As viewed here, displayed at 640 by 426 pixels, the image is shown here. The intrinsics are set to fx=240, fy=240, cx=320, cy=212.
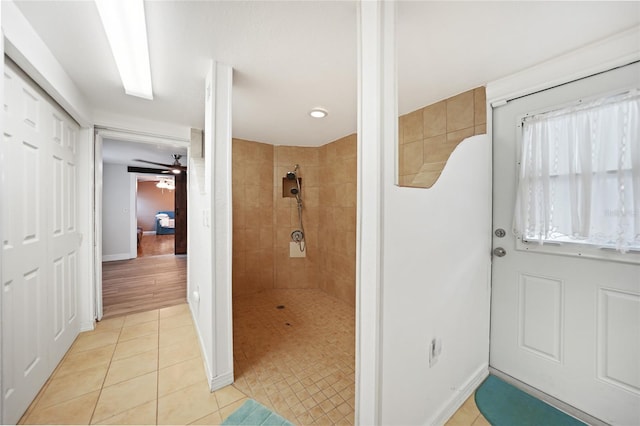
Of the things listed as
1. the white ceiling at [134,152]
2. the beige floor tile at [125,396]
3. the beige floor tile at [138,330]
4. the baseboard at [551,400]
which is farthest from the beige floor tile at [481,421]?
the white ceiling at [134,152]

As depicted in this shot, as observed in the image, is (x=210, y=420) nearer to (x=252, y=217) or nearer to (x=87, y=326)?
(x=87, y=326)

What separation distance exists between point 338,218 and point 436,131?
5.13ft

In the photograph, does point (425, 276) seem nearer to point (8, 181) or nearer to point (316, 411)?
point (316, 411)

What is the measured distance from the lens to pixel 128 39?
51.7 inches

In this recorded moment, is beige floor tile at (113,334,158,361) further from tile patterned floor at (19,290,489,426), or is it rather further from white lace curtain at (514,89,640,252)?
white lace curtain at (514,89,640,252)

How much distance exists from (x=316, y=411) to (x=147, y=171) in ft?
19.8

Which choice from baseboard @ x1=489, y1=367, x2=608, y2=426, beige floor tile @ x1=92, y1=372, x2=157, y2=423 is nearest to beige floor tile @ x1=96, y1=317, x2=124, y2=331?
beige floor tile @ x1=92, y1=372, x2=157, y2=423

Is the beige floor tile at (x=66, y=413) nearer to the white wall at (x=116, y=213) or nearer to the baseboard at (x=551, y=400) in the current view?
the baseboard at (x=551, y=400)

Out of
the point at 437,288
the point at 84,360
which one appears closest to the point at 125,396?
the point at 84,360

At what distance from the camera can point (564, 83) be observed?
141 centimetres

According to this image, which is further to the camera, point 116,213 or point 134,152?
point 116,213

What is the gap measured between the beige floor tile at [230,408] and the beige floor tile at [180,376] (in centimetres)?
31

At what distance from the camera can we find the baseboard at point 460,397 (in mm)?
1312

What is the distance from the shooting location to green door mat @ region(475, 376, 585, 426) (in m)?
1.33
